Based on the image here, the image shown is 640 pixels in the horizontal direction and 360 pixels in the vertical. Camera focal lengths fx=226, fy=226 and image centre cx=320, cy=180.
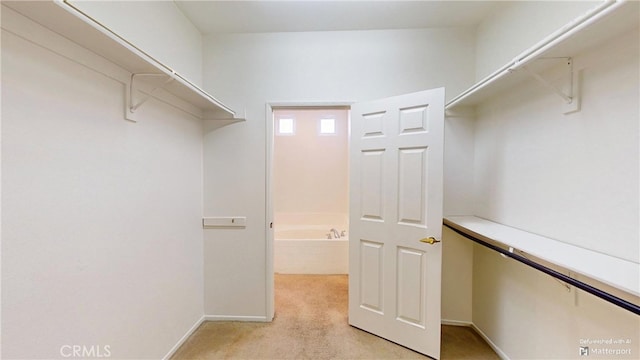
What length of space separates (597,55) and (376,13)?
142cm

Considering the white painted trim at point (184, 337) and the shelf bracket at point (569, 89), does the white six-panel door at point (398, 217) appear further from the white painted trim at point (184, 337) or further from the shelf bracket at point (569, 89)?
the white painted trim at point (184, 337)

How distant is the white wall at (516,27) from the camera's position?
1276mm

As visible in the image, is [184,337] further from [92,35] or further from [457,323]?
[457,323]

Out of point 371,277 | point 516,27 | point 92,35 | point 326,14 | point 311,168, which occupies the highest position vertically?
point 326,14

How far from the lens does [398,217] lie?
71.8 inches

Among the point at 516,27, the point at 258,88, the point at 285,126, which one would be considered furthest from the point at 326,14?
the point at 285,126

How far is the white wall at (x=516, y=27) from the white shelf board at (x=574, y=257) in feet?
3.96

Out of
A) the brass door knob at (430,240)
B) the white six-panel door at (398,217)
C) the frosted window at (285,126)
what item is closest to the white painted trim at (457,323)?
the white six-panel door at (398,217)

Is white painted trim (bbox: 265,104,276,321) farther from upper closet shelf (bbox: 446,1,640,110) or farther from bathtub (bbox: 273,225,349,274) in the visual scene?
upper closet shelf (bbox: 446,1,640,110)

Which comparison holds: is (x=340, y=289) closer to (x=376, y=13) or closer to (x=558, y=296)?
(x=558, y=296)

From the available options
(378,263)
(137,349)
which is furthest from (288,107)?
(137,349)

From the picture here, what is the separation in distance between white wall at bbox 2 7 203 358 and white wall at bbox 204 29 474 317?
1.49 feet

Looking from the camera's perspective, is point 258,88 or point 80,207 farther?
point 258,88

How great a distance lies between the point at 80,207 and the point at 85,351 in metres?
0.70
